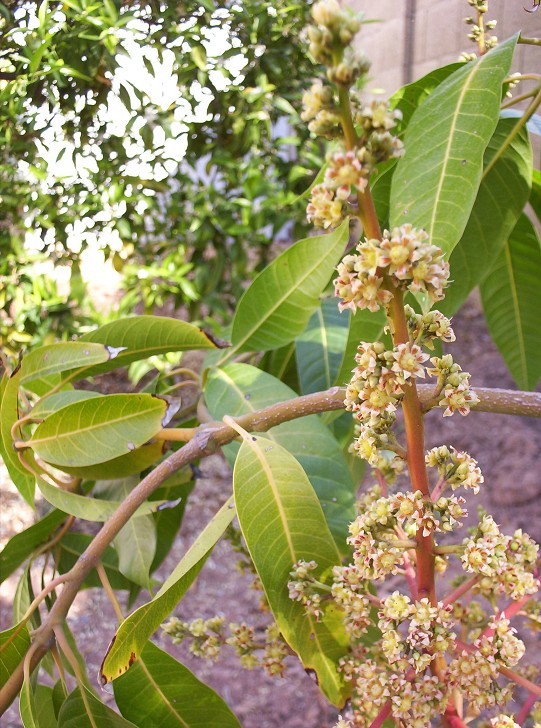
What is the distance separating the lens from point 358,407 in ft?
1.05

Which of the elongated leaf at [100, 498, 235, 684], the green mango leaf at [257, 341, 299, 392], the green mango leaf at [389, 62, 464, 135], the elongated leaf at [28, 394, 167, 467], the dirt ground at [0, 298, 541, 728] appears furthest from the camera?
the dirt ground at [0, 298, 541, 728]

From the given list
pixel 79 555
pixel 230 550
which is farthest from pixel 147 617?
pixel 230 550

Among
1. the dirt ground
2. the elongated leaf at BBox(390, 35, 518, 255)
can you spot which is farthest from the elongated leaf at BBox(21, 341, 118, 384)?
the dirt ground

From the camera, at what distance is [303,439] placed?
0.56m

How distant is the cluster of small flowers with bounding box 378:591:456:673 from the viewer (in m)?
0.35

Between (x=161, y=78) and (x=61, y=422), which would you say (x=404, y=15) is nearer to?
(x=161, y=78)

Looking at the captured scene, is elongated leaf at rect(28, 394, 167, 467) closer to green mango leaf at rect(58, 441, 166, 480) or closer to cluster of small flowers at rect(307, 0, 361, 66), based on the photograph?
green mango leaf at rect(58, 441, 166, 480)

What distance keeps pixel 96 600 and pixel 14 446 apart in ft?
4.02

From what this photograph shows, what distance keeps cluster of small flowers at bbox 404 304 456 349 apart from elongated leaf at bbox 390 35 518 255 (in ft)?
0.48

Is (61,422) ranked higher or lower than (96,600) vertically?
higher

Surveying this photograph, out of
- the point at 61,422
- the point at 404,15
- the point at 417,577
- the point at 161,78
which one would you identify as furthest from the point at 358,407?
the point at 161,78

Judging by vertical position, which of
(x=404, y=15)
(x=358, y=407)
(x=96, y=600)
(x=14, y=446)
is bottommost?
(x=96, y=600)

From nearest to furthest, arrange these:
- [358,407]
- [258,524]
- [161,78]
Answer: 1. [358,407]
2. [258,524]
3. [161,78]

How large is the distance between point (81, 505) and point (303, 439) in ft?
0.57
